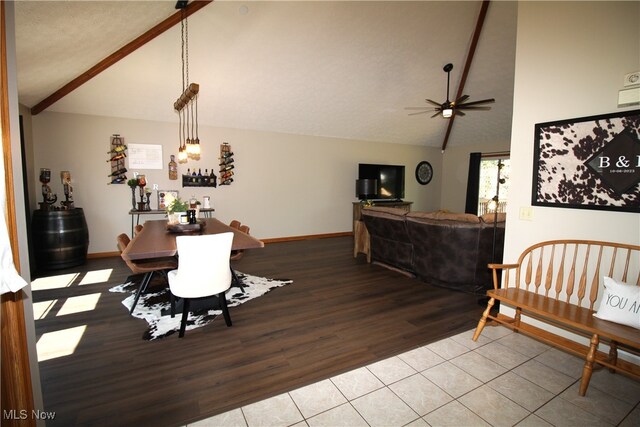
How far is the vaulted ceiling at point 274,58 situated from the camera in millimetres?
3340

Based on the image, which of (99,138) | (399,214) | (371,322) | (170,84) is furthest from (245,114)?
(371,322)

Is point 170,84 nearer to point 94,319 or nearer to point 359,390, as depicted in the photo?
point 94,319

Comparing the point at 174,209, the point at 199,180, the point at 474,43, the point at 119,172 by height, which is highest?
the point at 474,43

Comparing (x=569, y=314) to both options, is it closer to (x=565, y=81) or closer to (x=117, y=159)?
(x=565, y=81)

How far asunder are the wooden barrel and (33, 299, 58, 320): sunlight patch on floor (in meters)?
1.49

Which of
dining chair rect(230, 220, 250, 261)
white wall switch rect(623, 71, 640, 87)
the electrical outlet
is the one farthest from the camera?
dining chair rect(230, 220, 250, 261)

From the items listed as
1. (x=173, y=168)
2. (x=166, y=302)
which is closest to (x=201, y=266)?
(x=166, y=302)

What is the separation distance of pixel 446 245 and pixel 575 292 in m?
1.44

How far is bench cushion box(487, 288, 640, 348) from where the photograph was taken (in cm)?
182

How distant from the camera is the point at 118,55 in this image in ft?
13.5

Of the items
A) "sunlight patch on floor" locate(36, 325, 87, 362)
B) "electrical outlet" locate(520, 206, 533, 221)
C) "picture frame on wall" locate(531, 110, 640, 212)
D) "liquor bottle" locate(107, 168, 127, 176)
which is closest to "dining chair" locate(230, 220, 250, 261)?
"sunlight patch on floor" locate(36, 325, 87, 362)

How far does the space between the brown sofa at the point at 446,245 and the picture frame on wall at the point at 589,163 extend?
97 centimetres

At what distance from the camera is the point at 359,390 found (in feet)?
6.50

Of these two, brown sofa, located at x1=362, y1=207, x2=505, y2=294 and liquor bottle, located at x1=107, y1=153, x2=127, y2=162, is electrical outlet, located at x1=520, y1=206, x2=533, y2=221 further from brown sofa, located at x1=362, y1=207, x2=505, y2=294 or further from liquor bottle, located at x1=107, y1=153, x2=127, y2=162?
liquor bottle, located at x1=107, y1=153, x2=127, y2=162
